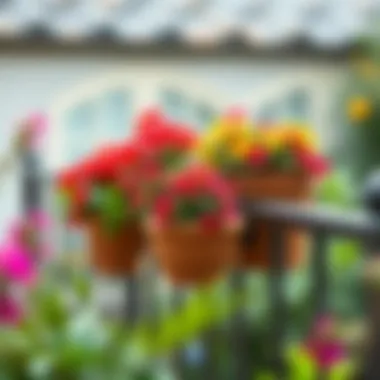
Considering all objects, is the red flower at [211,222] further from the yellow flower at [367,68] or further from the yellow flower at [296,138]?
the yellow flower at [367,68]

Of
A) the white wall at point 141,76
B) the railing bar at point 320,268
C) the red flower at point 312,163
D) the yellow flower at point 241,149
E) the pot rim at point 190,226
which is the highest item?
the white wall at point 141,76

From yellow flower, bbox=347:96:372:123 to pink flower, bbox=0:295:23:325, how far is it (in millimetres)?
2518

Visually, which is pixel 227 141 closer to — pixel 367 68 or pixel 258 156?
pixel 258 156

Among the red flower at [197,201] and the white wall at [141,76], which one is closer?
the red flower at [197,201]

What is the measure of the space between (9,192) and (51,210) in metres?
0.38

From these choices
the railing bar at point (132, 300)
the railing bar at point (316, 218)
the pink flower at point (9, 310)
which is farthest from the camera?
the railing bar at point (132, 300)

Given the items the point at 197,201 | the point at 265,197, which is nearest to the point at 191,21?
the point at 265,197

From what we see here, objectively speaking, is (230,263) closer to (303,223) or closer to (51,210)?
(303,223)

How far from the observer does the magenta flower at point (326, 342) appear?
1.98m

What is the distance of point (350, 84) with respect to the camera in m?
3.80

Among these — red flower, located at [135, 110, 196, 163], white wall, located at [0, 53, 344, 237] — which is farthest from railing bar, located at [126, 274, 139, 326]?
white wall, located at [0, 53, 344, 237]

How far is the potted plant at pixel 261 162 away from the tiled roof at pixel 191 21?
136cm

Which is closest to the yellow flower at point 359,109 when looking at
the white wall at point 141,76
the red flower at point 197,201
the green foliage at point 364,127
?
the green foliage at point 364,127

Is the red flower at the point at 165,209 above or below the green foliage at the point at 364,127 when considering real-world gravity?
below
